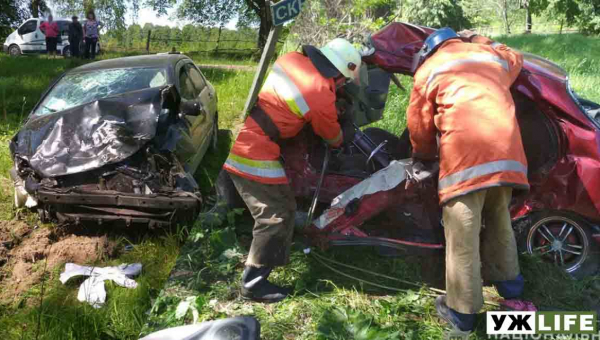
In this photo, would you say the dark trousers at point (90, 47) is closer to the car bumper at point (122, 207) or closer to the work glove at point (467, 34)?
the car bumper at point (122, 207)

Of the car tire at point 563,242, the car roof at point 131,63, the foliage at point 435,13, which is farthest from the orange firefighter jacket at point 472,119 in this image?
the car roof at point 131,63

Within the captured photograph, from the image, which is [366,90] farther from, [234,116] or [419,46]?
[234,116]

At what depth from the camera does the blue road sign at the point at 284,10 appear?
6.49 feet

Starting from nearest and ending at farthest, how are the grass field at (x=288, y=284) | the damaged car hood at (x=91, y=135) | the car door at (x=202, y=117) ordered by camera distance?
the grass field at (x=288, y=284)
the damaged car hood at (x=91, y=135)
the car door at (x=202, y=117)

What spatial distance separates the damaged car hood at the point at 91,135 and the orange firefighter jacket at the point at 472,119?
199 cm

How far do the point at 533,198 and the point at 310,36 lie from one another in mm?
1465

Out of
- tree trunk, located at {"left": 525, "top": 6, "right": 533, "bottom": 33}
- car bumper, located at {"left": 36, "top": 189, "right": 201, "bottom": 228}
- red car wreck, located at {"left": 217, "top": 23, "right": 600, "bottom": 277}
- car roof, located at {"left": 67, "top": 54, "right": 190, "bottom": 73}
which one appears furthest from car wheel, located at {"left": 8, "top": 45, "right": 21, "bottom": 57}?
tree trunk, located at {"left": 525, "top": 6, "right": 533, "bottom": 33}

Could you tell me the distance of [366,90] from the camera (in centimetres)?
268

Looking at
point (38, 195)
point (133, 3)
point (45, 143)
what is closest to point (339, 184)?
point (133, 3)

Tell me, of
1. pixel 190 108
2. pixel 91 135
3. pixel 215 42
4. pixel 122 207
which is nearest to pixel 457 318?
pixel 215 42

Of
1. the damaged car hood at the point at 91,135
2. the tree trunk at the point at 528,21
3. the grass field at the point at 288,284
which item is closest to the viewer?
the grass field at the point at 288,284

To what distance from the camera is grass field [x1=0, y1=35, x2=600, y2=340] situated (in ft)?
6.38

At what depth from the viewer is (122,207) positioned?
309 cm

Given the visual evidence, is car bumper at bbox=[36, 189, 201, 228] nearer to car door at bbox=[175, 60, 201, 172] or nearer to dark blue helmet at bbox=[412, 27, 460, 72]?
car door at bbox=[175, 60, 201, 172]
